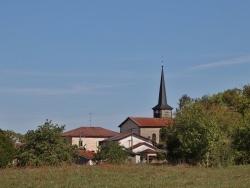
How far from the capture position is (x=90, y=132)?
117m

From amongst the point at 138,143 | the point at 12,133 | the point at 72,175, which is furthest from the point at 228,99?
the point at 72,175

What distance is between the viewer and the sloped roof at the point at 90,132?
115 meters

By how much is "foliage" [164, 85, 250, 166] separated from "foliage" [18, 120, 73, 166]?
1060 cm

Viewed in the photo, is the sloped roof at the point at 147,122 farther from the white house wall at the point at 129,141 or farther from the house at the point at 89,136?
the white house wall at the point at 129,141

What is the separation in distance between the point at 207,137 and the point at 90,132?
7540 cm

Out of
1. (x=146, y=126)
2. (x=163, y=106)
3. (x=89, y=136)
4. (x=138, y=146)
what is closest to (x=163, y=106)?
(x=163, y=106)

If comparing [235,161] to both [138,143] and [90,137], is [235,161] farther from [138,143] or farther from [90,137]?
[90,137]

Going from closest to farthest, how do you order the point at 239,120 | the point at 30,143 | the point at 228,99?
the point at 30,143
the point at 239,120
the point at 228,99

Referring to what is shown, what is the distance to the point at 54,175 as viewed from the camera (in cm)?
2591

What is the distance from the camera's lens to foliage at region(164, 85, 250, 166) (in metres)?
43.3

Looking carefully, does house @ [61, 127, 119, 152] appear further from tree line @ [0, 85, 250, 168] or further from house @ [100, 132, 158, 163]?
tree line @ [0, 85, 250, 168]

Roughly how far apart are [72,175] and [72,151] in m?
17.9

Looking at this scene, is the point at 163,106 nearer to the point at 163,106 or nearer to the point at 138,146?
the point at 163,106

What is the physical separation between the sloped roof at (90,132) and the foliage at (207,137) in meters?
64.8
